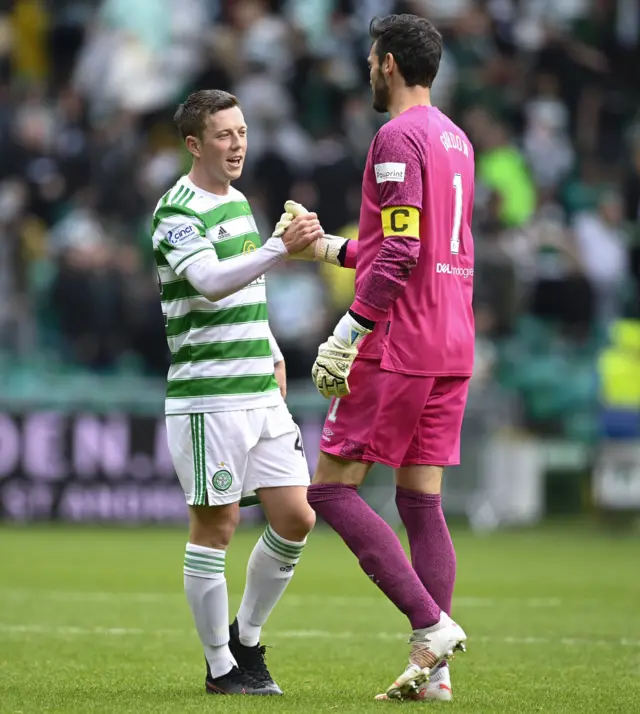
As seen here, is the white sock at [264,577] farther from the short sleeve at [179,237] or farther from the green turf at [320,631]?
the short sleeve at [179,237]

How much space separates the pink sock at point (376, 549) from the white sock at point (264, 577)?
0.26 meters

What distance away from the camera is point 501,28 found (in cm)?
1955

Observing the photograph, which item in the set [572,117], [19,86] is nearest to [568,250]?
[572,117]

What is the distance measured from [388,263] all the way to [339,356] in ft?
1.22

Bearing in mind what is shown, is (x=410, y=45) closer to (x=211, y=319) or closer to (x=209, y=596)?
(x=211, y=319)

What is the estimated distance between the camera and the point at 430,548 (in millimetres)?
6027

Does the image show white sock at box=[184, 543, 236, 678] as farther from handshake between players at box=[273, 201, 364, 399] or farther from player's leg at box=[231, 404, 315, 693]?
handshake between players at box=[273, 201, 364, 399]

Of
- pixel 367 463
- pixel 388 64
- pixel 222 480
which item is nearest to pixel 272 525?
pixel 222 480

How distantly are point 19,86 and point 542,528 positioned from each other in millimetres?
8902

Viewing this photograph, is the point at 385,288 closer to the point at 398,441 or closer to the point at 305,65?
the point at 398,441

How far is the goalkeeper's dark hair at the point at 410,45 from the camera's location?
5840 millimetres

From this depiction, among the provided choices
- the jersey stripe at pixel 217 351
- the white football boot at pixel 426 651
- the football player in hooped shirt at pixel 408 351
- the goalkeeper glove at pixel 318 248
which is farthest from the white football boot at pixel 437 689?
the goalkeeper glove at pixel 318 248

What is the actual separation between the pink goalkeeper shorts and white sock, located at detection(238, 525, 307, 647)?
472 mm

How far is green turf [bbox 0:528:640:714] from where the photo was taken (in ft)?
19.4
